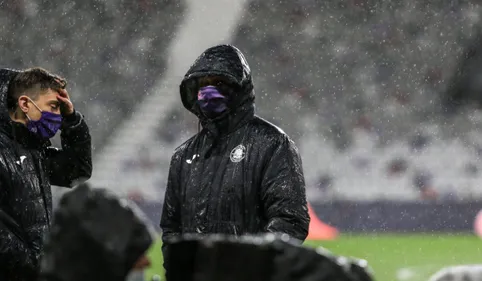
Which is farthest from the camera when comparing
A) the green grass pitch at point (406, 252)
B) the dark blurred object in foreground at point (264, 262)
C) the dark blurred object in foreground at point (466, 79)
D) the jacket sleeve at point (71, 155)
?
the dark blurred object in foreground at point (466, 79)

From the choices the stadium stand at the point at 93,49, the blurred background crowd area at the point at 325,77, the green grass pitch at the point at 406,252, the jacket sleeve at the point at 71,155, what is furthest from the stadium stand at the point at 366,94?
the jacket sleeve at the point at 71,155

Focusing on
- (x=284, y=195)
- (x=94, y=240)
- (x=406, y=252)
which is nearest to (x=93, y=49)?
(x=406, y=252)

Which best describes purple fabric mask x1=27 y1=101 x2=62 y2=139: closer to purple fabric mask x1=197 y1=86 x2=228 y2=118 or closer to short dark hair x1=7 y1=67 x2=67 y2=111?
short dark hair x1=7 y1=67 x2=67 y2=111

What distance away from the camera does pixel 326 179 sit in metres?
12.5

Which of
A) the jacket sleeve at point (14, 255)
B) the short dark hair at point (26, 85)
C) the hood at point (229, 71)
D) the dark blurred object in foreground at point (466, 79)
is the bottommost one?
the jacket sleeve at point (14, 255)

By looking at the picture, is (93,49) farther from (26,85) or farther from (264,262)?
(264,262)

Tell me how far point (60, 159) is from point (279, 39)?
1007 cm

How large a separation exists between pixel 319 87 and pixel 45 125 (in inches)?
401

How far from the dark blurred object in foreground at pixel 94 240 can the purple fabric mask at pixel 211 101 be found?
1.94 metres

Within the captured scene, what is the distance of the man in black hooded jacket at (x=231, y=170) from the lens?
240 centimetres

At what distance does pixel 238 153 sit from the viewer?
2.47m

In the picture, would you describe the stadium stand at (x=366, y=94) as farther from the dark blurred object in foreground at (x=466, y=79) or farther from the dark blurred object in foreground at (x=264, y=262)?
the dark blurred object in foreground at (x=264, y=262)

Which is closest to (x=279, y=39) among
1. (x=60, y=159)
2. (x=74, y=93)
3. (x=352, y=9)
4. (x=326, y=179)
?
(x=352, y=9)

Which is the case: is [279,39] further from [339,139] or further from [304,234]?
[304,234]
